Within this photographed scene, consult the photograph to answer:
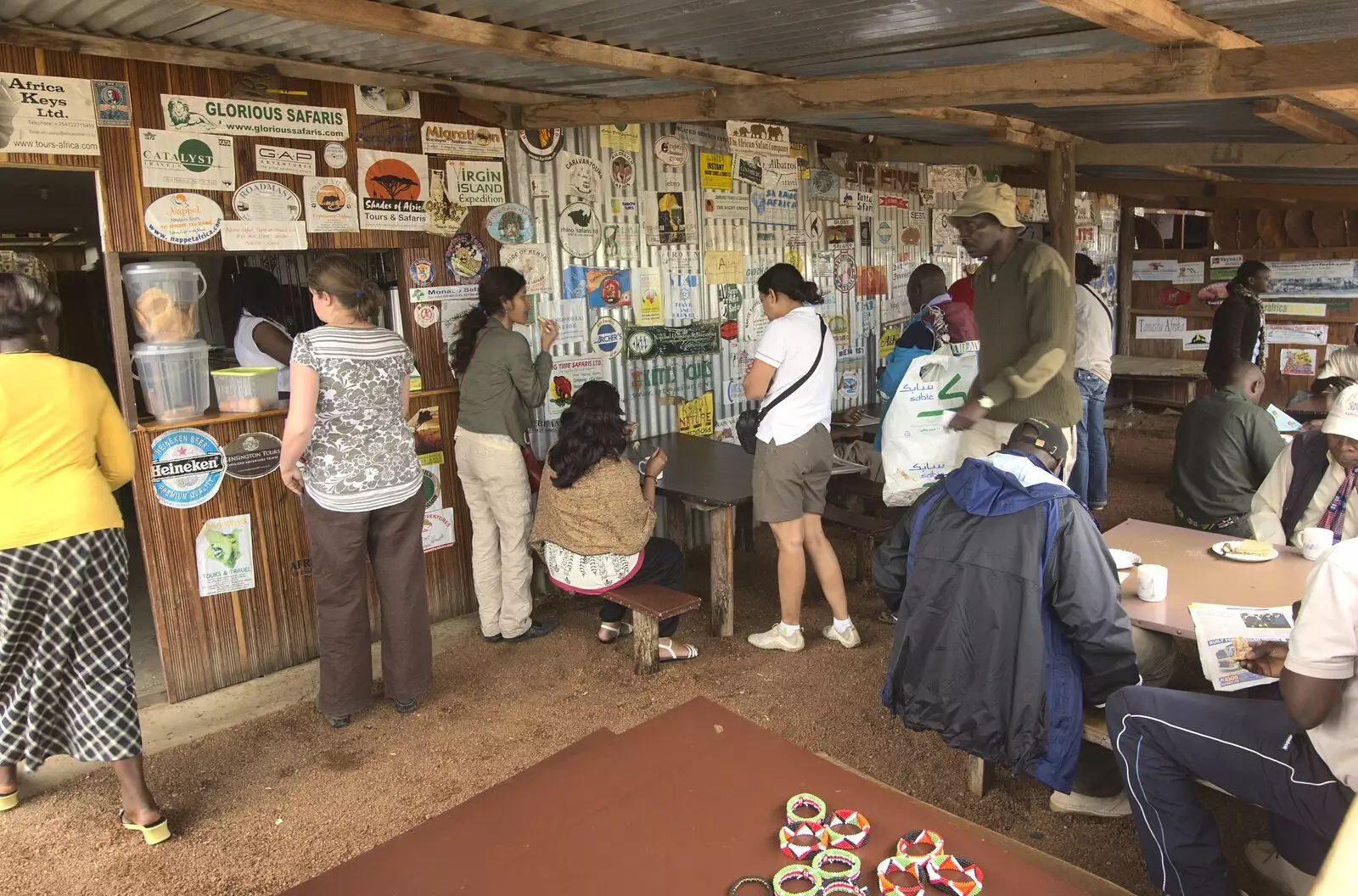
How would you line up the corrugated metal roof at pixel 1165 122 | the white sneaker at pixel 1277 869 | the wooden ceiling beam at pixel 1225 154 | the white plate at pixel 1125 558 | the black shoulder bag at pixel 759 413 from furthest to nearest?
the wooden ceiling beam at pixel 1225 154 → the corrugated metal roof at pixel 1165 122 → the black shoulder bag at pixel 759 413 → the white plate at pixel 1125 558 → the white sneaker at pixel 1277 869

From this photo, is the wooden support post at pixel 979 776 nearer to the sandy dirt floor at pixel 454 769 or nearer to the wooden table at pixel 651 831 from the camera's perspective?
the sandy dirt floor at pixel 454 769

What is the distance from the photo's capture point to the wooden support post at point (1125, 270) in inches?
448

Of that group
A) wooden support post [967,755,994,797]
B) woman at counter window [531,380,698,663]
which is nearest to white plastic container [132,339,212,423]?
woman at counter window [531,380,698,663]

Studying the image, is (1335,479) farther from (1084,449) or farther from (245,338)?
(245,338)

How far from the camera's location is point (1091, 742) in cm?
316

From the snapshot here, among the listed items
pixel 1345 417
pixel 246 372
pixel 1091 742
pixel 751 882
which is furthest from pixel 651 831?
pixel 246 372

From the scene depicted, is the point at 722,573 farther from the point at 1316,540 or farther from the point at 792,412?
the point at 1316,540

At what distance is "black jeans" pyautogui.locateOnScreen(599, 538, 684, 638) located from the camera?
4.66 m

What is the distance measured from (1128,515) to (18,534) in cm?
675

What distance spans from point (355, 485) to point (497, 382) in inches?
39.1

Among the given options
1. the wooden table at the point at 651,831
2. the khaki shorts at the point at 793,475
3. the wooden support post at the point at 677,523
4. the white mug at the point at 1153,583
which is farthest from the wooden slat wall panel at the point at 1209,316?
the wooden table at the point at 651,831

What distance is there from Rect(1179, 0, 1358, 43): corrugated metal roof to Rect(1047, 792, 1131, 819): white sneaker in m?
2.70

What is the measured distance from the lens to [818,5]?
Answer: 3.30 metres

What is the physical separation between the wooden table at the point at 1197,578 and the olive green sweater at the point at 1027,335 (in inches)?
25.8
